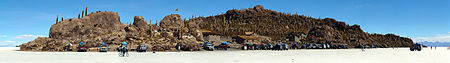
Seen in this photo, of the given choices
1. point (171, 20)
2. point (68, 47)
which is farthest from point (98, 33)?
point (171, 20)

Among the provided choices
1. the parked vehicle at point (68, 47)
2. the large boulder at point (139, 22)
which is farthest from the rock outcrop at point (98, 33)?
the large boulder at point (139, 22)

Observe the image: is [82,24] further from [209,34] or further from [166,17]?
[209,34]

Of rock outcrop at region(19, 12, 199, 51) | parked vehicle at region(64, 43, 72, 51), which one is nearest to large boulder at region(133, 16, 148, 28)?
rock outcrop at region(19, 12, 199, 51)

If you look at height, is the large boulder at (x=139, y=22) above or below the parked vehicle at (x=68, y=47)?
above

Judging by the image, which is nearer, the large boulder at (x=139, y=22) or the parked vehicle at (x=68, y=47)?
the parked vehicle at (x=68, y=47)

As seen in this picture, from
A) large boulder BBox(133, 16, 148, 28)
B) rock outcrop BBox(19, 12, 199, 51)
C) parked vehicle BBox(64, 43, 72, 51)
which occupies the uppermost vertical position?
large boulder BBox(133, 16, 148, 28)

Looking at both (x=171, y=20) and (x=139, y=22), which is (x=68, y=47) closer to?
(x=139, y=22)

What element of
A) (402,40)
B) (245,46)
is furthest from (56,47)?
(402,40)

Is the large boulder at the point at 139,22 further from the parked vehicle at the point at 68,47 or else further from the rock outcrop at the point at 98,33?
the parked vehicle at the point at 68,47

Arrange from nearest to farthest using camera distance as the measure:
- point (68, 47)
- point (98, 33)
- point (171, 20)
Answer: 1. point (68, 47)
2. point (98, 33)
3. point (171, 20)

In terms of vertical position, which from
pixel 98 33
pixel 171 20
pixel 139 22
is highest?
pixel 171 20

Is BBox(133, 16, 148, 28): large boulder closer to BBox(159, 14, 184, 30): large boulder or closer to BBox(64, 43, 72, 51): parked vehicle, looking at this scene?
BBox(159, 14, 184, 30): large boulder

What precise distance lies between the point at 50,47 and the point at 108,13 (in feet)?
69.1

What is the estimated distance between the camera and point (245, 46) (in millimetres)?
61562
